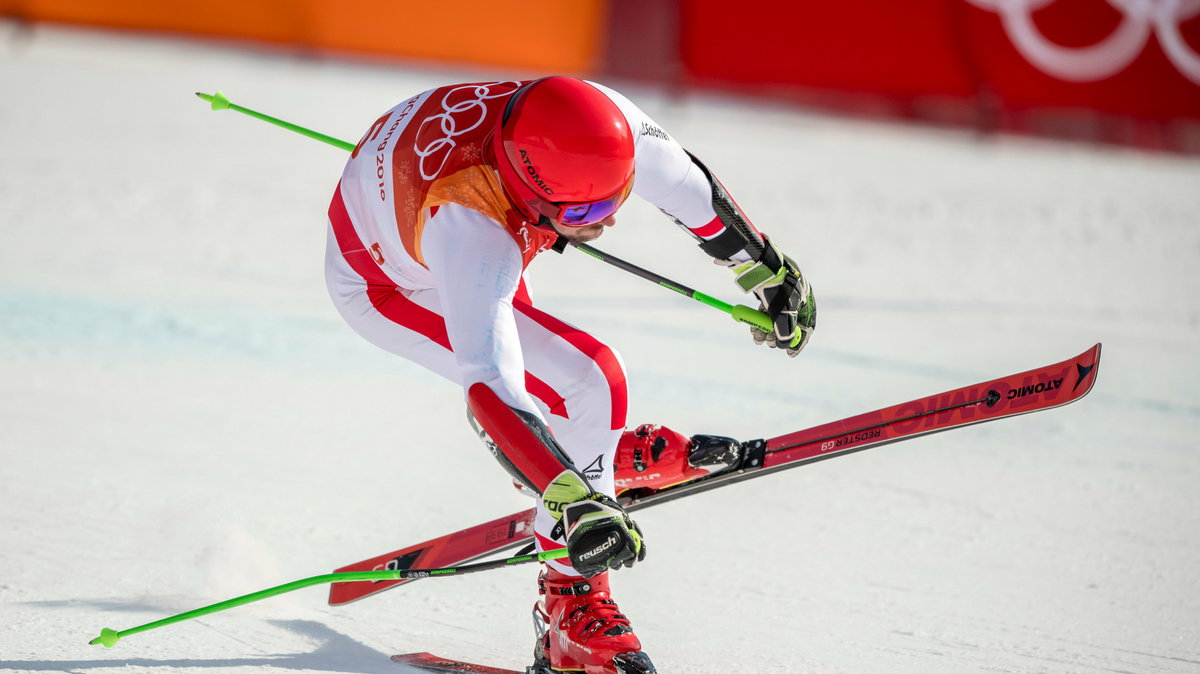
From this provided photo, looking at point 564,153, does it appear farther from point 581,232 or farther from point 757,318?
point 757,318

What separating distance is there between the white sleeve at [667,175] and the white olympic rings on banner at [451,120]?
1.04 ft

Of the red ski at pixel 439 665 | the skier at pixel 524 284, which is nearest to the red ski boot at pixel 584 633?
the skier at pixel 524 284

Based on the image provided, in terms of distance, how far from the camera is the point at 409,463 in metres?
4.59

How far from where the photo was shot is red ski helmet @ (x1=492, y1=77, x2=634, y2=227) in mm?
2598

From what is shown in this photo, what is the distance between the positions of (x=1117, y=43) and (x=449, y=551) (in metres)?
9.21

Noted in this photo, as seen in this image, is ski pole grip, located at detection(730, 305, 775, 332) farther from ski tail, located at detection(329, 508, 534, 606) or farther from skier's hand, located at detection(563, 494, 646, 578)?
skier's hand, located at detection(563, 494, 646, 578)

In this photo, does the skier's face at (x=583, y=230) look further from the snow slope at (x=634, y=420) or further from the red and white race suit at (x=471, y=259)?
the snow slope at (x=634, y=420)

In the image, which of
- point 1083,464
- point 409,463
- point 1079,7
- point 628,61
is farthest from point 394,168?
point 628,61

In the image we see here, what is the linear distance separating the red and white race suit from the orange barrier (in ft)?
24.0

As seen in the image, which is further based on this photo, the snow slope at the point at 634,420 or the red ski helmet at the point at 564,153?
the snow slope at the point at 634,420

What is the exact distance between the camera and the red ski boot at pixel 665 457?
324 centimetres

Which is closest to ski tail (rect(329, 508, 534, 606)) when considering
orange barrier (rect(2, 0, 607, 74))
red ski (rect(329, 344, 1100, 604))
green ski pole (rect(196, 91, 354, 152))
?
red ski (rect(329, 344, 1100, 604))

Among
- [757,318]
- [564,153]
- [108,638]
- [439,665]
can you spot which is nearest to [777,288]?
[757,318]

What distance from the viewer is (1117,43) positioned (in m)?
10.4
